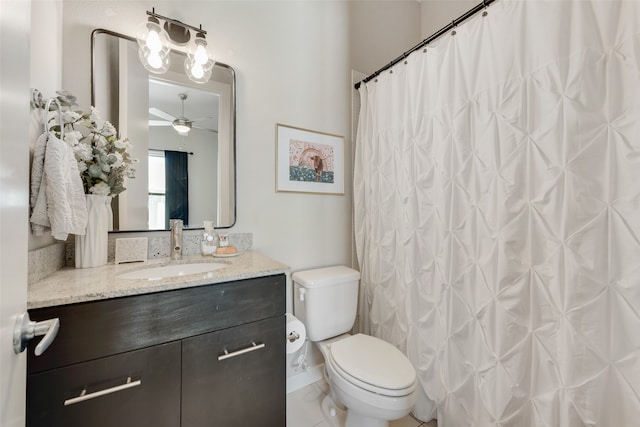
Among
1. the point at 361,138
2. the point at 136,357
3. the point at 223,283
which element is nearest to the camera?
the point at 136,357

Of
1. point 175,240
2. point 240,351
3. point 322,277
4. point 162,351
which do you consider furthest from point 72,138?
point 322,277

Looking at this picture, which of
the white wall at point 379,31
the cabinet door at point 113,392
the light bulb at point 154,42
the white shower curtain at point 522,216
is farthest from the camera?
the white wall at point 379,31

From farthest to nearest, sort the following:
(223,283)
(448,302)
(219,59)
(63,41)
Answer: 1. (219,59)
2. (448,302)
3. (63,41)
4. (223,283)

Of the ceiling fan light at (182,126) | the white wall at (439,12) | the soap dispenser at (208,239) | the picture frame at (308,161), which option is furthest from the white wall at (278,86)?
the white wall at (439,12)

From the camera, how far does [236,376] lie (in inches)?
39.0

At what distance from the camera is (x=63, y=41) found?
3.69 ft

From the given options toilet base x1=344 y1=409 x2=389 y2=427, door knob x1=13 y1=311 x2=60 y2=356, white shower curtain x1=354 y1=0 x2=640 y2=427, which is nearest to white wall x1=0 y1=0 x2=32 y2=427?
door knob x1=13 y1=311 x2=60 y2=356

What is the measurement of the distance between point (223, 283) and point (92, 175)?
0.71m

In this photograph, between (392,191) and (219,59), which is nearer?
(219,59)

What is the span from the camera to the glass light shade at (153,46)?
4.01 ft

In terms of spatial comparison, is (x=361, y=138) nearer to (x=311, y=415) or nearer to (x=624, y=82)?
(x=624, y=82)

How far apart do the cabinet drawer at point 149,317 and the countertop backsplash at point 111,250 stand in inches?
10.3

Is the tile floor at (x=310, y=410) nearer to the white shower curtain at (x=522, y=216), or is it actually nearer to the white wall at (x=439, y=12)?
the white shower curtain at (x=522, y=216)

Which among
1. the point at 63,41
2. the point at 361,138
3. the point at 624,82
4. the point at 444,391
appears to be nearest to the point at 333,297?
the point at 444,391
